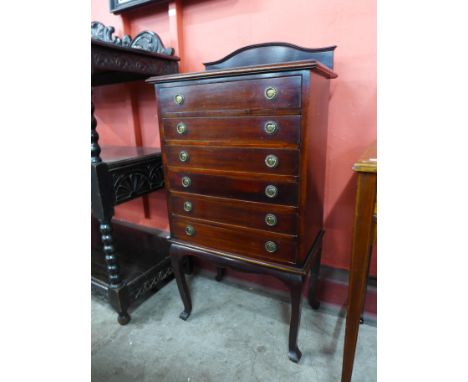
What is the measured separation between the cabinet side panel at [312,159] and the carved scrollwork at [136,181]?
90 centimetres

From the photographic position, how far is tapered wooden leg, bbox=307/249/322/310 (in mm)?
1426

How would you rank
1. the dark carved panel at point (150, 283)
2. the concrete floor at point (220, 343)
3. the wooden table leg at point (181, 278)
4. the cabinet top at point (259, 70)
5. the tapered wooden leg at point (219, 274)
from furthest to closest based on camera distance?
the tapered wooden leg at point (219, 274)
the dark carved panel at point (150, 283)
the wooden table leg at point (181, 278)
the concrete floor at point (220, 343)
the cabinet top at point (259, 70)

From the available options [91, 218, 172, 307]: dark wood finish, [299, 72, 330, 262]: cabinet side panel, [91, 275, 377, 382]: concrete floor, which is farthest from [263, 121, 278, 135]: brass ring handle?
[91, 218, 172, 307]: dark wood finish

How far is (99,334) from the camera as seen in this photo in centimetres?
143

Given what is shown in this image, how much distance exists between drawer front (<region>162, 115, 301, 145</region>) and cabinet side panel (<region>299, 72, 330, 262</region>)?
6cm

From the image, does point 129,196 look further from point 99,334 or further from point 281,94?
point 281,94

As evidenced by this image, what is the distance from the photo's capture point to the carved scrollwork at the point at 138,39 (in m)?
1.64

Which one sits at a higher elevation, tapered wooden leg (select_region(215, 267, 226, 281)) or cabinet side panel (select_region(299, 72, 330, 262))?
cabinet side panel (select_region(299, 72, 330, 262))

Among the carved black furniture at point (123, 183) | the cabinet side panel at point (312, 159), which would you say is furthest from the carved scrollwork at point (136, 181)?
the cabinet side panel at point (312, 159)

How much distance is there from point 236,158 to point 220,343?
0.90m

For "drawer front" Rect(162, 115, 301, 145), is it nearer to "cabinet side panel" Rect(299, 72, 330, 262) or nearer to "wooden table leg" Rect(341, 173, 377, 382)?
"cabinet side panel" Rect(299, 72, 330, 262)

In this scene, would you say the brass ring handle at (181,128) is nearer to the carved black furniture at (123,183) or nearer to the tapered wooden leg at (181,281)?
the carved black furniture at (123,183)
